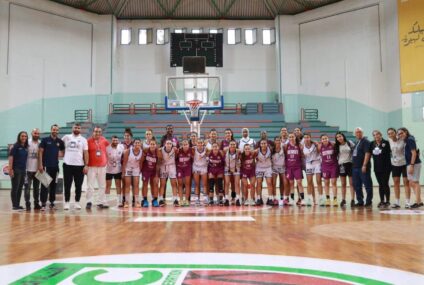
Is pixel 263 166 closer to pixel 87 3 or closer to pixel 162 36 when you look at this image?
pixel 162 36

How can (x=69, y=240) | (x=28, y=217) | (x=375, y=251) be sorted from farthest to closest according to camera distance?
(x=28, y=217), (x=69, y=240), (x=375, y=251)

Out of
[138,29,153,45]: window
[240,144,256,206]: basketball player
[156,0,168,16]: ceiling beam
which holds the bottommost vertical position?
[240,144,256,206]: basketball player

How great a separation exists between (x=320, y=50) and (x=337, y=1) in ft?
8.88

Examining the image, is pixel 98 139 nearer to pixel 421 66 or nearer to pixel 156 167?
pixel 156 167

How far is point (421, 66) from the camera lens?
16.7 meters

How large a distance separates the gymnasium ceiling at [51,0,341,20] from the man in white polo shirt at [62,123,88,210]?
1605 centimetres

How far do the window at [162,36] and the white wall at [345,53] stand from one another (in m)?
6.87

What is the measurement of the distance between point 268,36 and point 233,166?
56.8 feet

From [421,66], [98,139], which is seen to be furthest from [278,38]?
[98,139]

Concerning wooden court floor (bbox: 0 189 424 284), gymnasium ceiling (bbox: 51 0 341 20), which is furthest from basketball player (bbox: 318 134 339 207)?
gymnasium ceiling (bbox: 51 0 341 20)

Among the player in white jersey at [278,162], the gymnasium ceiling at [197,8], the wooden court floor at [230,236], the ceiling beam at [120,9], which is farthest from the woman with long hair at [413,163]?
the ceiling beam at [120,9]

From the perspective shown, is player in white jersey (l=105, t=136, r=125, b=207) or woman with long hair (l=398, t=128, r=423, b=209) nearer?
woman with long hair (l=398, t=128, r=423, b=209)

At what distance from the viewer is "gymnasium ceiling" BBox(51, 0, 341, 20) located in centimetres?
2164

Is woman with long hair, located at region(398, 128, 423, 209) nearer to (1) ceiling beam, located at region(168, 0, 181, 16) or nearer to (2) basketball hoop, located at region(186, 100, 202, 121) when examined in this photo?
(2) basketball hoop, located at region(186, 100, 202, 121)
